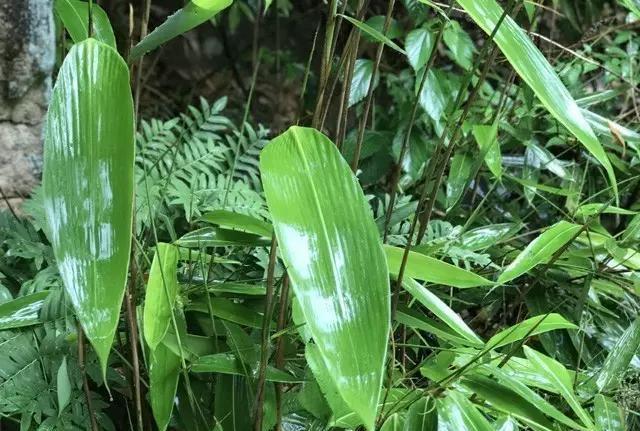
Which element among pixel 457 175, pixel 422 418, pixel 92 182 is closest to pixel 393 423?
pixel 422 418

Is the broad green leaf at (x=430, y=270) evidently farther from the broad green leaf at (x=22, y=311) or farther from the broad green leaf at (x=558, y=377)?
the broad green leaf at (x=22, y=311)

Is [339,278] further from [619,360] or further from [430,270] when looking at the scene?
[619,360]

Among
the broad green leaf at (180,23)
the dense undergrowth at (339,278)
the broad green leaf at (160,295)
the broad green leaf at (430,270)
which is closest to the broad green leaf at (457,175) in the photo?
the dense undergrowth at (339,278)

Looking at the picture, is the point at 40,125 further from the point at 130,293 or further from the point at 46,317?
the point at 130,293

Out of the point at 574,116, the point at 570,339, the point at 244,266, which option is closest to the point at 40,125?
the point at 244,266

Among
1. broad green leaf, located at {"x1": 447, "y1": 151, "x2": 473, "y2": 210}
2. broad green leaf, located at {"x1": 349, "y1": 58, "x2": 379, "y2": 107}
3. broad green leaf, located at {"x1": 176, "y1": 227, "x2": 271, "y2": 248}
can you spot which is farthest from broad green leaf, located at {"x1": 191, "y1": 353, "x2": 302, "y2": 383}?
broad green leaf, located at {"x1": 349, "y1": 58, "x2": 379, "y2": 107}

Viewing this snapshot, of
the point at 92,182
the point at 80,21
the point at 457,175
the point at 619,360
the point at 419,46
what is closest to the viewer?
the point at 92,182

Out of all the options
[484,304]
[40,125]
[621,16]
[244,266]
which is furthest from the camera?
[621,16]
